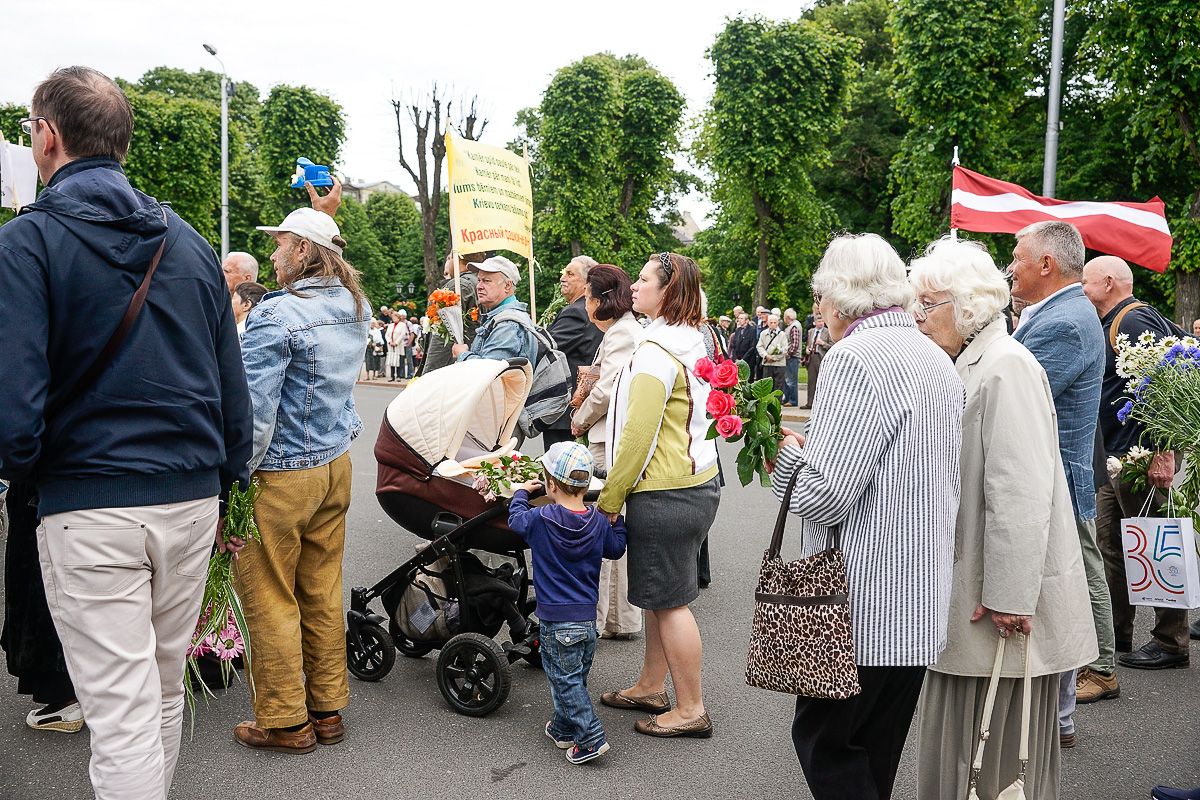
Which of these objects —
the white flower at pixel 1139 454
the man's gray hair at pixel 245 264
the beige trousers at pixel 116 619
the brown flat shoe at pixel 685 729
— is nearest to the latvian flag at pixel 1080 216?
the white flower at pixel 1139 454

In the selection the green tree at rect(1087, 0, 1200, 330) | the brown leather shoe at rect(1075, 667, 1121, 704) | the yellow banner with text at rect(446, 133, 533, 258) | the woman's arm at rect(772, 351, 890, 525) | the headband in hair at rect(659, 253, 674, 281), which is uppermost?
the green tree at rect(1087, 0, 1200, 330)

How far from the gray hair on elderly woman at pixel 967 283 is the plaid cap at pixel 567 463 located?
57.3 inches

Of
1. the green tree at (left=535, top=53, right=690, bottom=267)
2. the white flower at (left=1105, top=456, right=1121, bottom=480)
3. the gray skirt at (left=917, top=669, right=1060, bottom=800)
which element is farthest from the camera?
the green tree at (left=535, top=53, right=690, bottom=267)

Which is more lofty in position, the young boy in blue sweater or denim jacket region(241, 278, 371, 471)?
denim jacket region(241, 278, 371, 471)

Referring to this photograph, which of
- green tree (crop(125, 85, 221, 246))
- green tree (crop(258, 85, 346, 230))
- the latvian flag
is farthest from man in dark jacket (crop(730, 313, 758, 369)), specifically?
green tree (crop(125, 85, 221, 246))

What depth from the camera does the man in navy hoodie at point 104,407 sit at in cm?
230

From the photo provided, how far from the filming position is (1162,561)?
375cm

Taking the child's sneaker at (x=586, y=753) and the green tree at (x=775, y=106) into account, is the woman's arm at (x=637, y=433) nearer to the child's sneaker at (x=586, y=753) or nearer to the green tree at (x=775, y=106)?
the child's sneaker at (x=586, y=753)

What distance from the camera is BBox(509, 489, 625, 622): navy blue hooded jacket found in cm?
358

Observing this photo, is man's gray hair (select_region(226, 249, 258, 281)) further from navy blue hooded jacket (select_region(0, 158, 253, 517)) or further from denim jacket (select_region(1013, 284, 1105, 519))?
denim jacket (select_region(1013, 284, 1105, 519))

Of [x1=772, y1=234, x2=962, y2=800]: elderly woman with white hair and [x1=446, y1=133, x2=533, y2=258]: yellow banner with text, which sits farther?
[x1=446, y1=133, x2=533, y2=258]: yellow banner with text

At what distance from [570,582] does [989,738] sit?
5.20ft

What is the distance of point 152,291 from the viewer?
2.48m

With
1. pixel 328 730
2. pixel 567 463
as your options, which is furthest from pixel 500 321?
pixel 328 730
